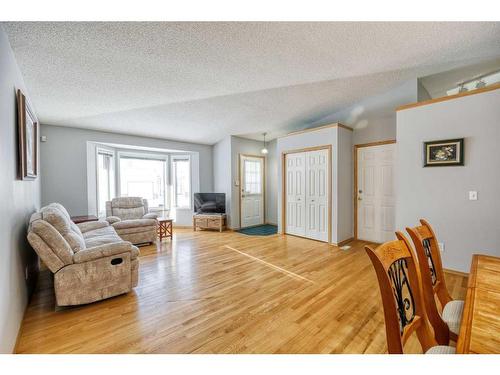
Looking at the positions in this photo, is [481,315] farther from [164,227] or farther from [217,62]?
[164,227]

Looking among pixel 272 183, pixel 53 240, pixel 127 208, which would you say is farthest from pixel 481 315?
pixel 272 183

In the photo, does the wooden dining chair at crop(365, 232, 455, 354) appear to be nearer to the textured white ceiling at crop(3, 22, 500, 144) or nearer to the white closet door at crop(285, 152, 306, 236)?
the textured white ceiling at crop(3, 22, 500, 144)

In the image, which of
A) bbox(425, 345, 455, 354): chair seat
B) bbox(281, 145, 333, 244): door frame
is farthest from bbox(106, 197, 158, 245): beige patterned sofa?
bbox(425, 345, 455, 354): chair seat

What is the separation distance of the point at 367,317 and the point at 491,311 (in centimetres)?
124

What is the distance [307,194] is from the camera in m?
4.88

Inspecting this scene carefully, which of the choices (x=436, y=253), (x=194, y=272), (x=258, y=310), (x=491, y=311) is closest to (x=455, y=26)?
(x=436, y=253)

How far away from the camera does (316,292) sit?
247 cm

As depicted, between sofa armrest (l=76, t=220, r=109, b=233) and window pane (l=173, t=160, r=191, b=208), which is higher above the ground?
window pane (l=173, t=160, r=191, b=208)

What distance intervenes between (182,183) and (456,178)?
5817 millimetres

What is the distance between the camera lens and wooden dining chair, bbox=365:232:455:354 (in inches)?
35.6

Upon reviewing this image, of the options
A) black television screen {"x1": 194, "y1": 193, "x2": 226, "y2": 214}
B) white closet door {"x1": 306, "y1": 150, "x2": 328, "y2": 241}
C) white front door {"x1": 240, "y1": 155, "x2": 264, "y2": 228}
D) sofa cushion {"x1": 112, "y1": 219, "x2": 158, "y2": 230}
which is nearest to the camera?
sofa cushion {"x1": 112, "y1": 219, "x2": 158, "y2": 230}

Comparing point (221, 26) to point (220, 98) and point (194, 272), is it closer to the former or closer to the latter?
point (220, 98)

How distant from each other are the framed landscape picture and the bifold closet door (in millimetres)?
1692

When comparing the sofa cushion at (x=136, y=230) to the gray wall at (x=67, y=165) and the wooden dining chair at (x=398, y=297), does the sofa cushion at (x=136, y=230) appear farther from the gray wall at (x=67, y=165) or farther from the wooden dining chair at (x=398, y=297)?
the wooden dining chair at (x=398, y=297)
